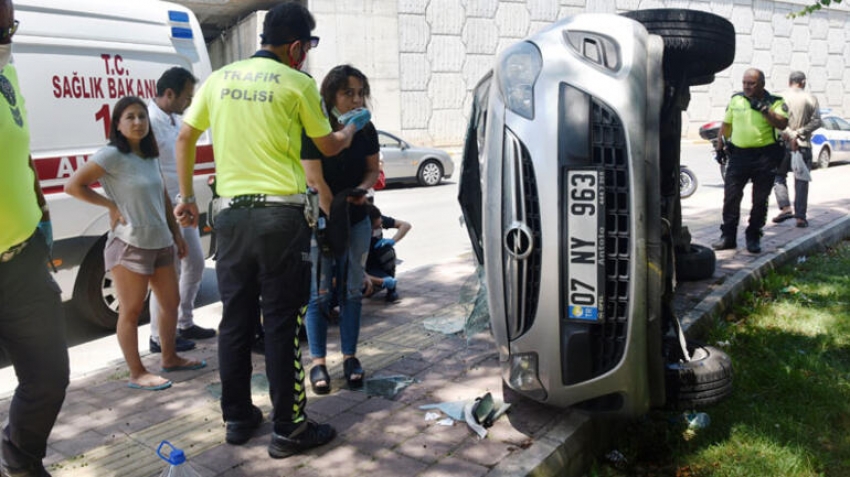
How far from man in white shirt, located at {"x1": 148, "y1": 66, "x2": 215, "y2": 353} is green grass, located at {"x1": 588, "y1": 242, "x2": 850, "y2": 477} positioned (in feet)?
10.2

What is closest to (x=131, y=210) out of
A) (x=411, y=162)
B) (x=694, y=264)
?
(x=694, y=264)

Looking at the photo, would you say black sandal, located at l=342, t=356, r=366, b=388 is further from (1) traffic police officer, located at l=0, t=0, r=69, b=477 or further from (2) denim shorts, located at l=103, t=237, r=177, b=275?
(1) traffic police officer, located at l=0, t=0, r=69, b=477

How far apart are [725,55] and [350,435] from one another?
112 inches

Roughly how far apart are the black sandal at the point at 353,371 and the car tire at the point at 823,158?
17.4 metres

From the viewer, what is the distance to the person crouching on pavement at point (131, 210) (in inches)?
158

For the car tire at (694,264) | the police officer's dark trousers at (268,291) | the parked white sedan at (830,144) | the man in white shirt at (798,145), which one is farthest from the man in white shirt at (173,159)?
the parked white sedan at (830,144)

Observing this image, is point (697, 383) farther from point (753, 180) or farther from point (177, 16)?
point (177, 16)

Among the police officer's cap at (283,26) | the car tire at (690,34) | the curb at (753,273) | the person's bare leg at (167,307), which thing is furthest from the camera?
the curb at (753,273)

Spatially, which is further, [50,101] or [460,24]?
[460,24]

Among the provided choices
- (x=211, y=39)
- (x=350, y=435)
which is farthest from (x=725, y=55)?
(x=211, y=39)

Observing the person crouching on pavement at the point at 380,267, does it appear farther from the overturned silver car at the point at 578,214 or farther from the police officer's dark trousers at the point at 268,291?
the overturned silver car at the point at 578,214

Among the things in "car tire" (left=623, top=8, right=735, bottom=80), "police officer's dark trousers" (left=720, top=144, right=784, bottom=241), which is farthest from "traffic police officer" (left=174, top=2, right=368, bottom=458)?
"police officer's dark trousers" (left=720, top=144, right=784, bottom=241)

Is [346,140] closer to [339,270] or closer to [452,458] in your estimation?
[339,270]

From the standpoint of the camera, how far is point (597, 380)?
3.00 metres
